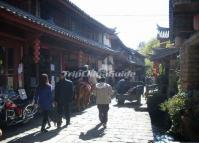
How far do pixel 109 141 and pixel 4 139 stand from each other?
2.72 meters

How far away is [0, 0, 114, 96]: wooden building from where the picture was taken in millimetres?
10673

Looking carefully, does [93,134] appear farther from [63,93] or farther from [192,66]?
[192,66]

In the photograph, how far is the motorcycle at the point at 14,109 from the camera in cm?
927

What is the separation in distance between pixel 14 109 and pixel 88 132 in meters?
2.27

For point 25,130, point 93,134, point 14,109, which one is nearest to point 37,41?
point 14,109

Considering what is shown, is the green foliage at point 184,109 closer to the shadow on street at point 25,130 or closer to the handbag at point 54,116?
the shadow on street at point 25,130

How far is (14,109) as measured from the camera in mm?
9648

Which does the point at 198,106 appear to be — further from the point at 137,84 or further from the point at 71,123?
the point at 137,84

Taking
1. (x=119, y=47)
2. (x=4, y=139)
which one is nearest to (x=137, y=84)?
(x=4, y=139)

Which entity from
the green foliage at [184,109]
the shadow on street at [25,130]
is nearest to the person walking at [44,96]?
the shadow on street at [25,130]

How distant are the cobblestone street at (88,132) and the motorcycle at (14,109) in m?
0.34

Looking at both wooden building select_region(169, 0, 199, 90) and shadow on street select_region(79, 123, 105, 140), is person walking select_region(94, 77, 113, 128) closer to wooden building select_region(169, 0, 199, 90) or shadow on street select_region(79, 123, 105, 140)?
shadow on street select_region(79, 123, 105, 140)

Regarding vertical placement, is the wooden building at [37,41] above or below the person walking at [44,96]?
above

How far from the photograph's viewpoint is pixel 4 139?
8633mm
